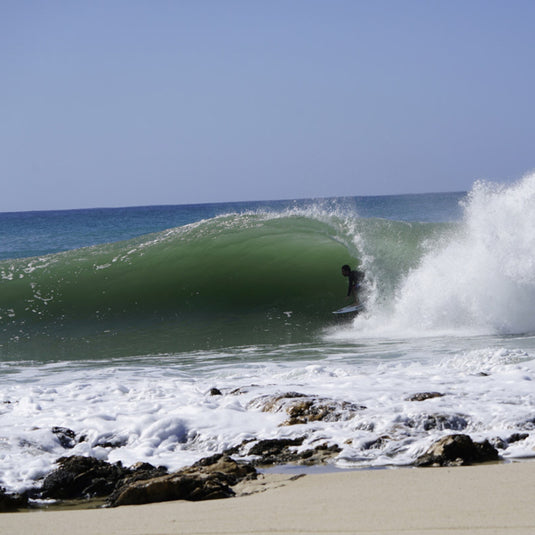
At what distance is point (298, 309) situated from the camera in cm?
1170

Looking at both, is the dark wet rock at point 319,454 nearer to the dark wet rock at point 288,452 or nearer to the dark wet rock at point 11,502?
the dark wet rock at point 288,452

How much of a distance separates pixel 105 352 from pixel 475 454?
6.33 meters

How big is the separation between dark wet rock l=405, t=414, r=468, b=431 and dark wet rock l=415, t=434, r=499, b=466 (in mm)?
508

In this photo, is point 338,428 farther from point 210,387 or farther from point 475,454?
point 210,387

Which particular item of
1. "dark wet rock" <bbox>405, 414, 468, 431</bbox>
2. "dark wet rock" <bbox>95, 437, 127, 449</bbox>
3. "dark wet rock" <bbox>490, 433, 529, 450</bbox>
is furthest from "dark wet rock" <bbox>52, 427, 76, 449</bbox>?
"dark wet rock" <bbox>490, 433, 529, 450</bbox>

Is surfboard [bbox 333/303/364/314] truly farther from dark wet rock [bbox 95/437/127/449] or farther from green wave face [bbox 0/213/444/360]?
dark wet rock [bbox 95/437/127/449]

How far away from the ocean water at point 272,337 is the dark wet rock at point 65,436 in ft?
0.15

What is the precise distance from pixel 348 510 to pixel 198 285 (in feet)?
34.5

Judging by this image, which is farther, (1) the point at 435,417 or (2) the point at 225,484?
(1) the point at 435,417

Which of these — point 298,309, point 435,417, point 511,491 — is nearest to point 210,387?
point 435,417

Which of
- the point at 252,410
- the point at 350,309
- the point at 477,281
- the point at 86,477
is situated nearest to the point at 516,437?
the point at 252,410

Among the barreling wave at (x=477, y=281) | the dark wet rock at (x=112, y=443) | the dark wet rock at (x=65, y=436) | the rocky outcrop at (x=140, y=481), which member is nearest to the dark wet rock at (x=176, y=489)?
the rocky outcrop at (x=140, y=481)

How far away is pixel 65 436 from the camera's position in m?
4.48

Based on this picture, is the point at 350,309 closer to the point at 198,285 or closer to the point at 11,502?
the point at 198,285
